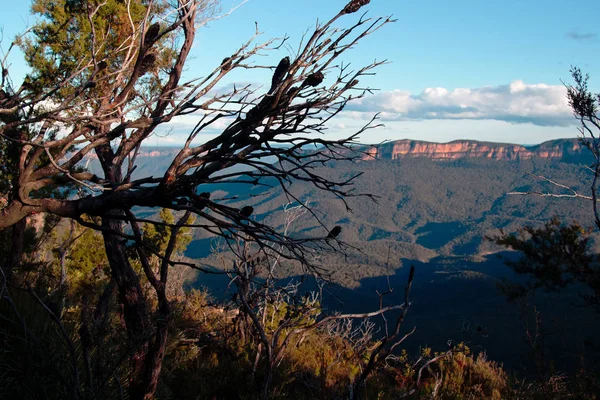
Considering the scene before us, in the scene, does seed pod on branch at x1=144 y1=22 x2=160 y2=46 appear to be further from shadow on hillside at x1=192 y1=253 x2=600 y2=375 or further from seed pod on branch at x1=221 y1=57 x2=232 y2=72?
shadow on hillside at x1=192 y1=253 x2=600 y2=375

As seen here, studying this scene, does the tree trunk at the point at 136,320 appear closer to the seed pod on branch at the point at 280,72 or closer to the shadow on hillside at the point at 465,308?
the seed pod on branch at the point at 280,72

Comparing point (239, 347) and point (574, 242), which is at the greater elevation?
point (574, 242)

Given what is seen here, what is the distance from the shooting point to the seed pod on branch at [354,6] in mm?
2715

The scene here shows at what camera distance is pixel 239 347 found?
7.06 metres

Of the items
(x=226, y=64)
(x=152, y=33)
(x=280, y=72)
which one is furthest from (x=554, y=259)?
(x=152, y=33)

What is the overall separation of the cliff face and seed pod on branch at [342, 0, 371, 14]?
469ft

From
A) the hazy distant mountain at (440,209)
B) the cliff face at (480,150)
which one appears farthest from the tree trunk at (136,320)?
the cliff face at (480,150)

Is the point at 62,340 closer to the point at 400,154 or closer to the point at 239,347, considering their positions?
the point at 239,347

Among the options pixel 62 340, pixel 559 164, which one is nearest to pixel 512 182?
pixel 559 164

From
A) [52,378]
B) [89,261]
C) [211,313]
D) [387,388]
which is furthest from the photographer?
[89,261]

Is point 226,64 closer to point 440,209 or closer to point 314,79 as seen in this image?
point 314,79

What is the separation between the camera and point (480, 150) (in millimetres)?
158750

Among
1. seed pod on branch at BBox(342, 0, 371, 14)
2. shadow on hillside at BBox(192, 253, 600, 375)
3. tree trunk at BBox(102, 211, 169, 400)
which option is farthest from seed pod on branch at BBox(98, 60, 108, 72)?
shadow on hillside at BBox(192, 253, 600, 375)

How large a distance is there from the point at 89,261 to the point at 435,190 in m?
160
